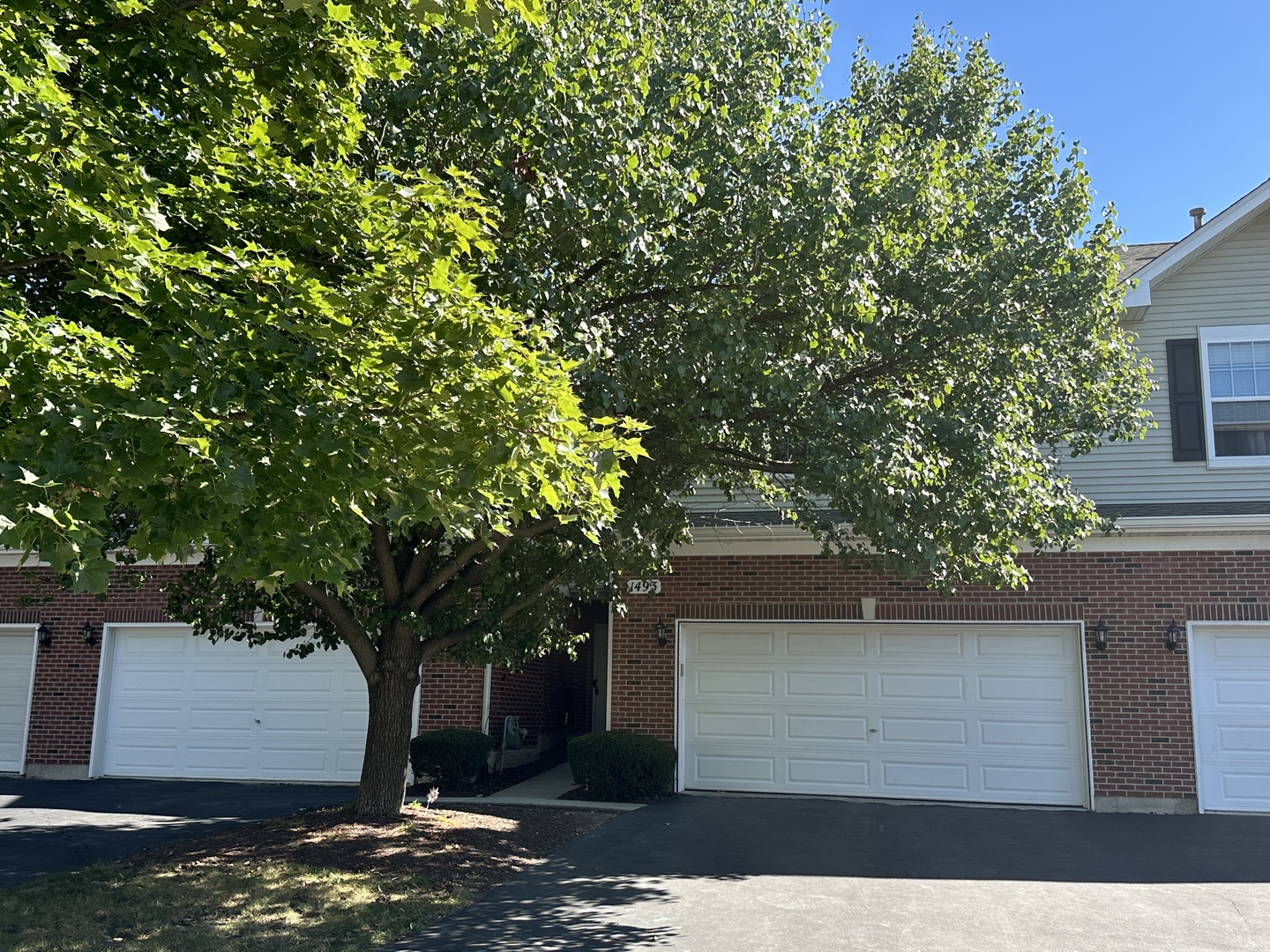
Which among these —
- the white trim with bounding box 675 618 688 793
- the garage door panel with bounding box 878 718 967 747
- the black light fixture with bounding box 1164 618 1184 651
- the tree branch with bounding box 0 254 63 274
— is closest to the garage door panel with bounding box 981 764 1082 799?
the garage door panel with bounding box 878 718 967 747

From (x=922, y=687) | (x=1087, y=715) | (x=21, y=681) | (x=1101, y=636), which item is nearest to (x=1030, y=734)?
(x=1087, y=715)

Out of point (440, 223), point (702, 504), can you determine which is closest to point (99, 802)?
point (702, 504)

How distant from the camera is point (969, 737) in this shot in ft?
41.8

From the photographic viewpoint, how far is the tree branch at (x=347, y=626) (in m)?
9.38

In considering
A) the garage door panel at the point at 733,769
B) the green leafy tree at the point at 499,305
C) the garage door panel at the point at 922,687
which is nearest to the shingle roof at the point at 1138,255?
the green leafy tree at the point at 499,305

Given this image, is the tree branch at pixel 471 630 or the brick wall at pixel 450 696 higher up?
the tree branch at pixel 471 630

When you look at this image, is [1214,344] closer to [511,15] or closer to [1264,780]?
A: [1264,780]

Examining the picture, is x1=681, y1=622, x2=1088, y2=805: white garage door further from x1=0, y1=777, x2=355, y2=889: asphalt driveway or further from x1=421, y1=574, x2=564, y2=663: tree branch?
x1=0, y1=777, x2=355, y2=889: asphalt driveway

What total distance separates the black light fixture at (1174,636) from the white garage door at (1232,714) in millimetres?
206

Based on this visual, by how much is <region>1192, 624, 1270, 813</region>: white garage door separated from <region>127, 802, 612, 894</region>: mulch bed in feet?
23.9

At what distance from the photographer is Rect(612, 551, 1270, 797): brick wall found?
12.2 meters

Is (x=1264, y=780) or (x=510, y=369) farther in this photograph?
(x=1264, y=780)

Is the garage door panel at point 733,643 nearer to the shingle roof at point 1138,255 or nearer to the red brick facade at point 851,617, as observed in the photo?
the red brick facade at point 851,617

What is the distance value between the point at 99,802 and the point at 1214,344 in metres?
15.5
